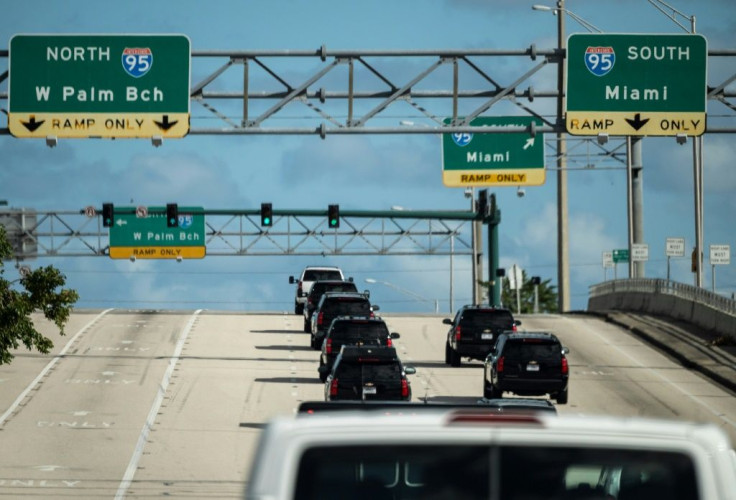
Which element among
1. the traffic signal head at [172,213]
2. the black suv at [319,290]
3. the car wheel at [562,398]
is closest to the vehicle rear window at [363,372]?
the car wheel at [562,398]

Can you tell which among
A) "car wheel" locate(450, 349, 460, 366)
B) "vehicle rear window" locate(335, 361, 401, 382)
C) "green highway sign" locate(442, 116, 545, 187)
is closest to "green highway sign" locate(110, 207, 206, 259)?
"green highway sign" locate(442, 116, 545, 187)

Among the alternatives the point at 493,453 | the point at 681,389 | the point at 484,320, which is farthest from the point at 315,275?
the point at 493,453

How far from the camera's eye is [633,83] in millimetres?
33406

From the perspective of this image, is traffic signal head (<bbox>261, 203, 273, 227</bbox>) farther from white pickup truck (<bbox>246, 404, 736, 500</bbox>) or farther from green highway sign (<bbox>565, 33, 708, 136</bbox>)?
white pickup truck (<bbox>246, 404, 736, 500</bbox>)

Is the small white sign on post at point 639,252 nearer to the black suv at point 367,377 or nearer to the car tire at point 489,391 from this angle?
the car tire at point 489,391

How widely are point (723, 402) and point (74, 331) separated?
25.8m

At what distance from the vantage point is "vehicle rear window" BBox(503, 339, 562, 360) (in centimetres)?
3628

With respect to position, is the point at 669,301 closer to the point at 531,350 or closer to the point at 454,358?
the point at 454,358

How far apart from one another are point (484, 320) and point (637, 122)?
12424 millimetres

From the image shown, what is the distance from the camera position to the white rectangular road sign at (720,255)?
5594cm

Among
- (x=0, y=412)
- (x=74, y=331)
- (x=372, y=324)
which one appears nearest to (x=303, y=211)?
(x=74, y=331)

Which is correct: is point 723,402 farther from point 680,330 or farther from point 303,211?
point 303,211

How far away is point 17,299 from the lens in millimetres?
33250

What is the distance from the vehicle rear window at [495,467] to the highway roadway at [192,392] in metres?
18.6
